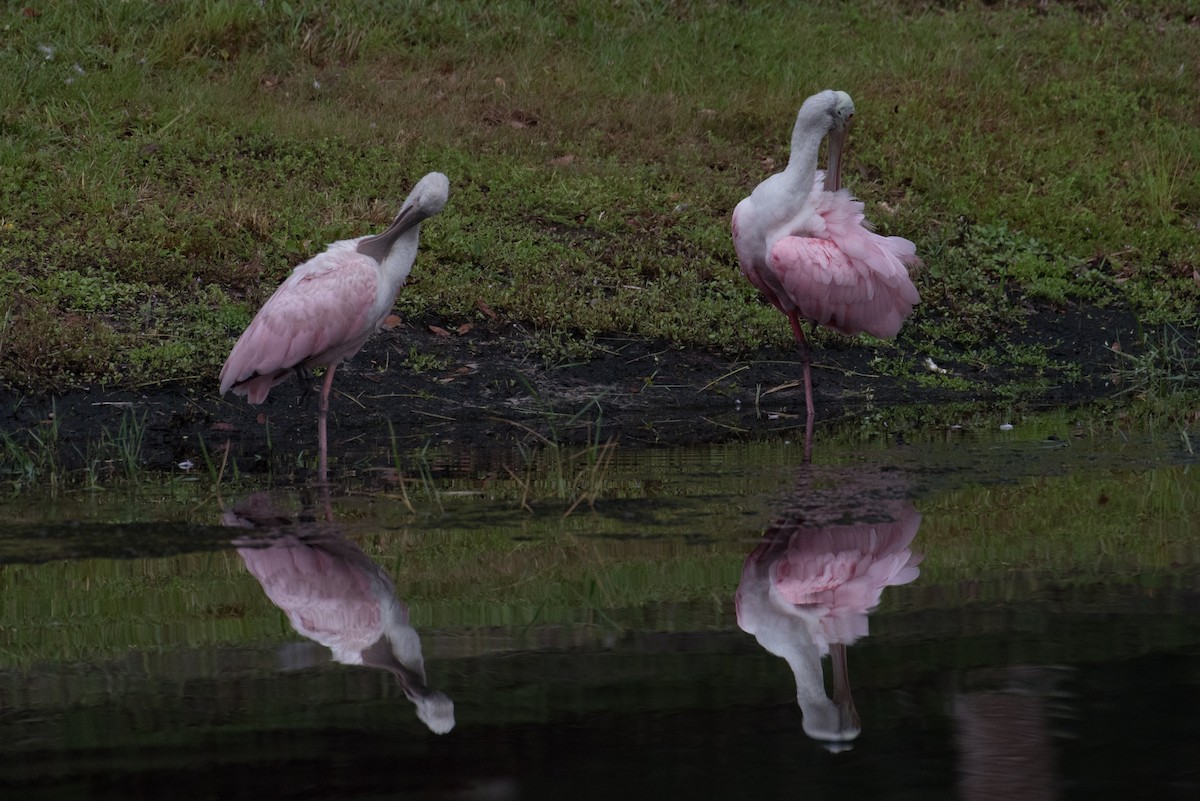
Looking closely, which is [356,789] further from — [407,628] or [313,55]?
[313,55]

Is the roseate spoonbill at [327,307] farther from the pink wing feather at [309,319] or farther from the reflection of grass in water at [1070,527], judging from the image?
the reflection of grass in water at [1070,527]

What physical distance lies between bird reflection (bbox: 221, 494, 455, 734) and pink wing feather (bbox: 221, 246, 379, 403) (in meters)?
1.92

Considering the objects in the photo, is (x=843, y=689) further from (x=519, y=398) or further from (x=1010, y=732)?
(x=519, y=398)

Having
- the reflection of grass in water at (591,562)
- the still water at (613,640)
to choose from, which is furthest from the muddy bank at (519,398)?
the reflection of grass in water at (591,562)

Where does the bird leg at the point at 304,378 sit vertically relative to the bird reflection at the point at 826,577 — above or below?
below

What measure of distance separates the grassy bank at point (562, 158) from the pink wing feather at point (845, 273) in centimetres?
88

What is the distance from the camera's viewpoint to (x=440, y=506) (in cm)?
599

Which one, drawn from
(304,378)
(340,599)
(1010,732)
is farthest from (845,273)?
(1010,732)

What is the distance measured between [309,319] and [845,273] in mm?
2816

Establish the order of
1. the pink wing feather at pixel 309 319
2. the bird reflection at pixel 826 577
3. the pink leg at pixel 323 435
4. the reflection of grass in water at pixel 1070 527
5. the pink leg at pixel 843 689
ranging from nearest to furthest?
the pink leg at pixel 843 689, the bird reflection at pixel 826 577, the reflection of grass in water at pixel 1070 527, the pink leg at pixel 323 435, the pink wing feather at pixel 309 319

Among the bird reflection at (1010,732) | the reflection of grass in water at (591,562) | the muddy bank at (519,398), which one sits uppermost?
the bird reflection at (1010,732)

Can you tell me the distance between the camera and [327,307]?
7578 millimetres

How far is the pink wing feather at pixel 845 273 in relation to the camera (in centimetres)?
830

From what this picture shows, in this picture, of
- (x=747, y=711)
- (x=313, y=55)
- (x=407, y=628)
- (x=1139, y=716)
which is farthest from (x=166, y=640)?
(x=313, y=55)
